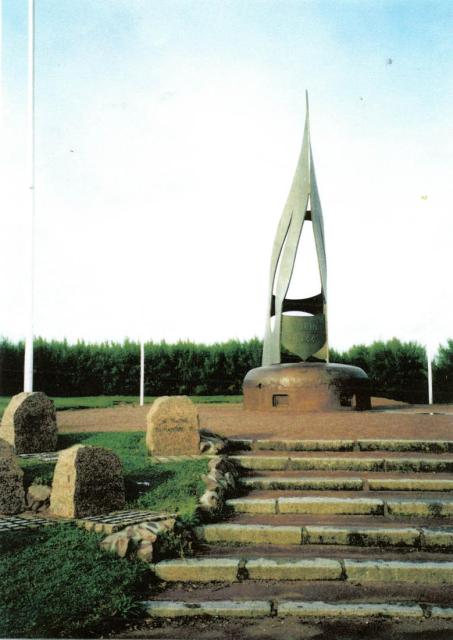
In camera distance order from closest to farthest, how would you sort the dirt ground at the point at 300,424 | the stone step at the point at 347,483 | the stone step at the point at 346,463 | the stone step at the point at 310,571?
the stone step at the point at 310,571 → the stone step at the point at 347,483 → the stone step at the point at 346,463 → the dirt ground at the point at 300,424

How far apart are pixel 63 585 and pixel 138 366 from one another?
17807 mm

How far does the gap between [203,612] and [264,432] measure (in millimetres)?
4557

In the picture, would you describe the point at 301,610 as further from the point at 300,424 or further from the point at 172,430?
the point at 300,424

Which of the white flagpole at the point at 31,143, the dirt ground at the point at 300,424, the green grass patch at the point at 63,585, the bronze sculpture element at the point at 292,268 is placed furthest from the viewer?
the bronze sculpture element at the point at 292,268

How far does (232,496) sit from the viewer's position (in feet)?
20.5

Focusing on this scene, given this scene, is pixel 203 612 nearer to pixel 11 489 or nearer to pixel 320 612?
pixel 320 612

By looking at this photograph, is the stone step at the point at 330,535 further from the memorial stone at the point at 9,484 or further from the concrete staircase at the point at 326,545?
the memorial stone at the point at 9,484

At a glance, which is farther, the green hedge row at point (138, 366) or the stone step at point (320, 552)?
the green hedge row at point (138, 366)

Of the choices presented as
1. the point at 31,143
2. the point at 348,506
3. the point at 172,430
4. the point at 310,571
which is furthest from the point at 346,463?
the point at 31,143

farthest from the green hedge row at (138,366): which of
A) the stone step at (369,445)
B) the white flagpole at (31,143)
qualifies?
the stone step at (369,445)

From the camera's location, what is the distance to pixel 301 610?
4.08 metres

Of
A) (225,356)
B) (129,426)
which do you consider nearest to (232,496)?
(129,426)

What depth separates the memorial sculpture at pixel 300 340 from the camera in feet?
37.3

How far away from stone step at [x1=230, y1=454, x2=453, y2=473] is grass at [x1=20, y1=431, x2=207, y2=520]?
66 centimetres
